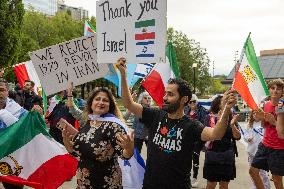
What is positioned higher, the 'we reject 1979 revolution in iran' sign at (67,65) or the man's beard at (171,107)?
the 'we reject 1979 revolution in iran' sign at (67,65)

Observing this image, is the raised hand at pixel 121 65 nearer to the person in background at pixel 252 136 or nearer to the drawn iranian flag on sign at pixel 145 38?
the drawn iranian flag on sign at pixel 145 38

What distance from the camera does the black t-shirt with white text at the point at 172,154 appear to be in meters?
3.78

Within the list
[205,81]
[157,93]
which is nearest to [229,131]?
[157,93]

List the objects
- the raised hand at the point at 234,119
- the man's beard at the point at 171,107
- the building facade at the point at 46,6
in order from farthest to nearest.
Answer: the building facade at the point at 46,6
the raised hand at the point at 234,119
the man's beard at the point at 171,107

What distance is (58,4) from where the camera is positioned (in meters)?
169

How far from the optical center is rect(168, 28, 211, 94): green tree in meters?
55.0

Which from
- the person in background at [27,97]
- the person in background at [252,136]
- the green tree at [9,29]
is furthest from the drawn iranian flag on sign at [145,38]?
the green tree at [9,29]

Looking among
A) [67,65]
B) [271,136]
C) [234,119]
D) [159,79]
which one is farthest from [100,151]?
[159,79]

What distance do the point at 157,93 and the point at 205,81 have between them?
1980 inches

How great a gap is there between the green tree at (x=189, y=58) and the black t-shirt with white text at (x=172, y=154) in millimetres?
50229

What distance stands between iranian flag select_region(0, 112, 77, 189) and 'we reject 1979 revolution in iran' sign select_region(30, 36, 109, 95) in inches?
17.3

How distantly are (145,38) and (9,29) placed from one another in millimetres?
22340

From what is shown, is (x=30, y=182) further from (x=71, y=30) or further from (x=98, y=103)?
(x=71, y=30)

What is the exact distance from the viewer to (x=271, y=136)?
6121 millimetres
